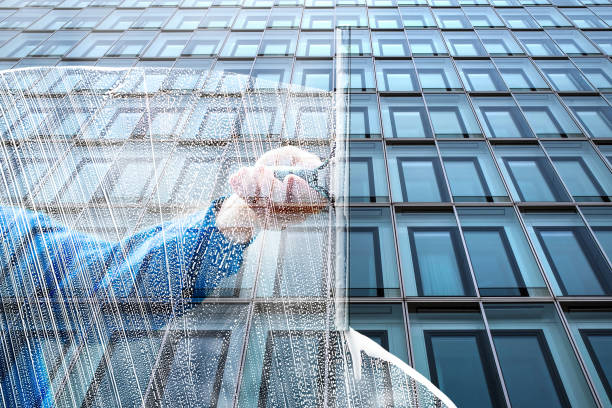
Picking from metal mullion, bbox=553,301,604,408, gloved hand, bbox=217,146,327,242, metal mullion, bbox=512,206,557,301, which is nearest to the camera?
metal mullion, bbox=553,301,604,408

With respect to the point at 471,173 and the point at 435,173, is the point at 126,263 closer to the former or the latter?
the point at 435,173

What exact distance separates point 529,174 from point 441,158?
1214 mm

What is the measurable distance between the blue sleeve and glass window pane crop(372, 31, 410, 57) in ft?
21.1

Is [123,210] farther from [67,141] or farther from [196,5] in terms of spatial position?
[196,5]

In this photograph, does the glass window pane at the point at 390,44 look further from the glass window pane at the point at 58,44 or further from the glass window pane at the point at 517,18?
the glass window pane at the point at 58,44

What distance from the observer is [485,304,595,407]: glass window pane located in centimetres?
418

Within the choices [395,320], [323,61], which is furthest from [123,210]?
[323,61]

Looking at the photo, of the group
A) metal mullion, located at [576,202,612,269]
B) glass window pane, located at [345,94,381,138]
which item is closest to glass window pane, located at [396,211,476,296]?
metal mullion, located at [576,202,612,269]

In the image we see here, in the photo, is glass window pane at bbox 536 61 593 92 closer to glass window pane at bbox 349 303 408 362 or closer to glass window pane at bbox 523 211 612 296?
glass window pane at bbox 523 211 612 296

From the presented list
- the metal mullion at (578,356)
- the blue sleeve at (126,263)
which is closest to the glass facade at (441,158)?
the metal mullion at (578,356)

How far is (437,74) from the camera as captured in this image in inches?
348

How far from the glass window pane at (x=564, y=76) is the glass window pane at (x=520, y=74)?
0.65 ft

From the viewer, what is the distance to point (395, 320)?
192 inches

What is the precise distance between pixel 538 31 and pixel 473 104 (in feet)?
12.9
